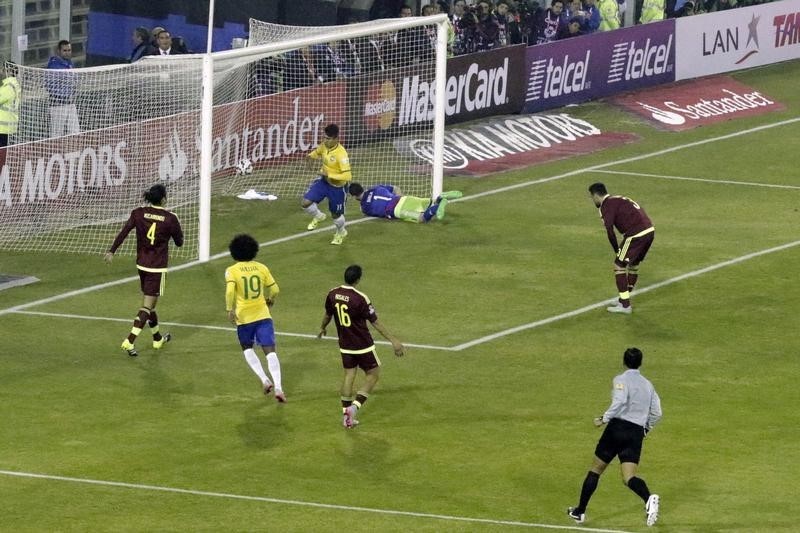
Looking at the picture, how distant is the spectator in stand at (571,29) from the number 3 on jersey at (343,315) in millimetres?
22537

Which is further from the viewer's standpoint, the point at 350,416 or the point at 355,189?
the point at 355,189

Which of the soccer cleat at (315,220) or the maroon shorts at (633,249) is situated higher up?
the maroon shorts at (633,249)

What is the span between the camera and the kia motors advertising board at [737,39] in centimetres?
4288

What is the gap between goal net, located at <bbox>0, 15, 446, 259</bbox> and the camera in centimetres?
2792

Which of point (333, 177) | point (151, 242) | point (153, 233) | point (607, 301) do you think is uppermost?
point (153, 233)

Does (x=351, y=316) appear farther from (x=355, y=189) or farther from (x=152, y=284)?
(x=355, y=189)

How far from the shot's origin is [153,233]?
21.6 metres

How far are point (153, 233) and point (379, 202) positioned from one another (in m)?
9.07

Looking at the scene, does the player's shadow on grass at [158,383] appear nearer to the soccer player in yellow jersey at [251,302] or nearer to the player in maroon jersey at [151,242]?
the player in maroon jersey at [151,242]

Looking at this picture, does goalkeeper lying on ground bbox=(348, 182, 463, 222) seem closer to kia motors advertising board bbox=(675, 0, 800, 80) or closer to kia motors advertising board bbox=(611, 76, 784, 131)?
kia motors advertising board bbox=(611, 76, 784, 131)

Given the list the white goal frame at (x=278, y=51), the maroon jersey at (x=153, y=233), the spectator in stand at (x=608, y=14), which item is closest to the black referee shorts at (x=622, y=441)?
the maroon jersey at (x=153, y=233)

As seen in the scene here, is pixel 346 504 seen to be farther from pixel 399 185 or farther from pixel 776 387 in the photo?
pixel 399 185

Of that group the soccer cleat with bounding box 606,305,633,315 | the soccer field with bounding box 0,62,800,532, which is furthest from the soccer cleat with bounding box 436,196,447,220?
the soccer cleat with bounding box 606,305,633,315

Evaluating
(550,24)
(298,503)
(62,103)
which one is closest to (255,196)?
(62,103)
